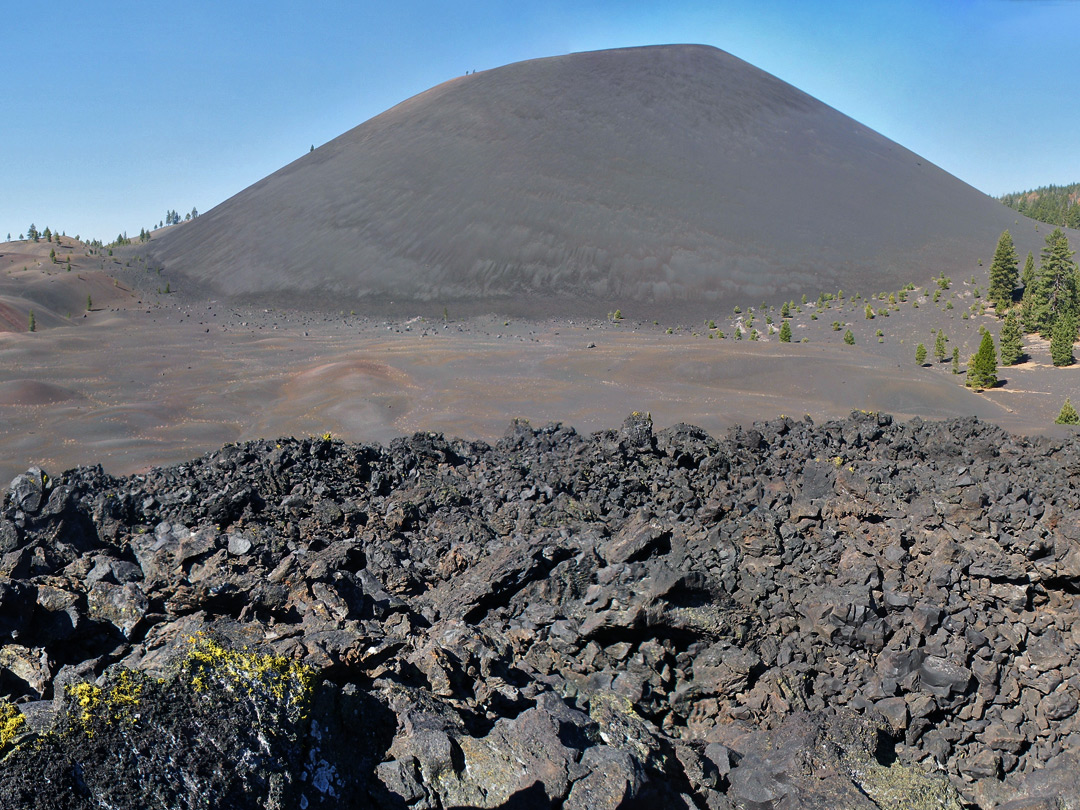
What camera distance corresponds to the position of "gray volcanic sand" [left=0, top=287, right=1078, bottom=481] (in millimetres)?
25109

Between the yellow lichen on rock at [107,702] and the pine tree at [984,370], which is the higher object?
the yellow lichen on rock at [107,702]

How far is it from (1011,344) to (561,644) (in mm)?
36789

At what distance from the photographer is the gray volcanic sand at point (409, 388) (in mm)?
25109

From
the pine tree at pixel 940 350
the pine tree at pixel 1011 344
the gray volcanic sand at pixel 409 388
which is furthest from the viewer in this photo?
the pine tree at pixel 940 350

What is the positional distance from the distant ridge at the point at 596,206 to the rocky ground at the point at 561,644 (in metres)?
44.8

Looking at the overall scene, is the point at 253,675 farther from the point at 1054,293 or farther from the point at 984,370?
the point at 1054,293

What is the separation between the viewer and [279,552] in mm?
8961

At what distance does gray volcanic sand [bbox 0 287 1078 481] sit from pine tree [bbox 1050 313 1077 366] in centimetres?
100

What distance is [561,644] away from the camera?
679cm

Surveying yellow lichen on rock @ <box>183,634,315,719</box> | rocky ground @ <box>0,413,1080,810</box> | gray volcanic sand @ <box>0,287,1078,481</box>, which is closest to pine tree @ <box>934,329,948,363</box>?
gray volcanic sand @ <box>0,287,1078,481</box>

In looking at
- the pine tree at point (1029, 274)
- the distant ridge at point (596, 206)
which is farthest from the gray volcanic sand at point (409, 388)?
the distant ridge at point (596, 206)

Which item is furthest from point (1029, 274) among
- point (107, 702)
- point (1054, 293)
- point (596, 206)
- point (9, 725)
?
point (9, 725)

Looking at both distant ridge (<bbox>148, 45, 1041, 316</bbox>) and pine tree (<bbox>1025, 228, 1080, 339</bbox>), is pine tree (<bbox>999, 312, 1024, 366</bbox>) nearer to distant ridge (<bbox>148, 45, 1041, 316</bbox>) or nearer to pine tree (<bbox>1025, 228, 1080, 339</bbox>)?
pine tree (<bbox>1025, 228, 1080, 339</bbox>)

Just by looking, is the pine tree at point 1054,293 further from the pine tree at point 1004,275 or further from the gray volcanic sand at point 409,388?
the gray volcanic sand at point 409,388
